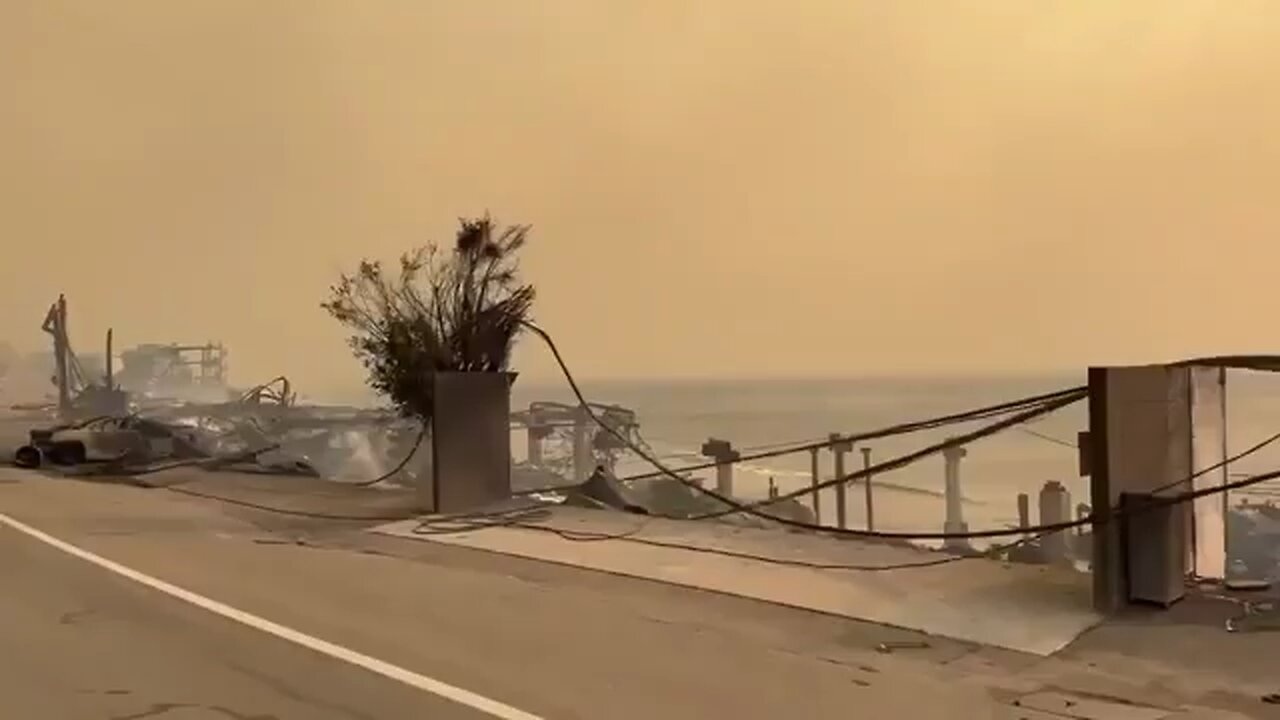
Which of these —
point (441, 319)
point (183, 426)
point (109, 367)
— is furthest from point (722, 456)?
point (109, 367)

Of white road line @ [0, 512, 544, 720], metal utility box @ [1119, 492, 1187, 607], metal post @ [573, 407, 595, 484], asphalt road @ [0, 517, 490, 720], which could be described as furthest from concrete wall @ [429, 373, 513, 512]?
metal post @ [573, 407, 595, 484]

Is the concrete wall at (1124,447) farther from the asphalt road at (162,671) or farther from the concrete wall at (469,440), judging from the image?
the concrete wall at (469,440)

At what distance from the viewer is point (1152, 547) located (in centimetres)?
812

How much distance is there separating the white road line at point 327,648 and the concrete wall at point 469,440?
12.4 ft

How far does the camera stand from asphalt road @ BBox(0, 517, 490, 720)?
6363 millimetres

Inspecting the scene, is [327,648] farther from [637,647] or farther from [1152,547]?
[1152,547]

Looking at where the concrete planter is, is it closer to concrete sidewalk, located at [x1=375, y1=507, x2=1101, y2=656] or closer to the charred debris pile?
concrete sidewalk, located at [x1=375, y1=507, x2=1101, y2=656]

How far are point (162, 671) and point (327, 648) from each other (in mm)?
945

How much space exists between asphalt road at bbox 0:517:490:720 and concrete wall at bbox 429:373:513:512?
4691 millimetres

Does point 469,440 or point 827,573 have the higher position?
point 469,440

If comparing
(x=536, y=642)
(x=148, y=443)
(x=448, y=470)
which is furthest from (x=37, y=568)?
(x=148, y=443)

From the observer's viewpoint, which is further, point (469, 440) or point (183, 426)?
point (183, 426)

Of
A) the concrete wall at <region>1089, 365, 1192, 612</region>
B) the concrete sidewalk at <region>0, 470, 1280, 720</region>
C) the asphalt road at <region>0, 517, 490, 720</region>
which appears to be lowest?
the concrete sidewalk at <region>0, 470, 1280, 720</region>

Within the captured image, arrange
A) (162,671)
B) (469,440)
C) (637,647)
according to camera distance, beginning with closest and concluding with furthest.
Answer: (162,671) → (637,647) → (469,440)
